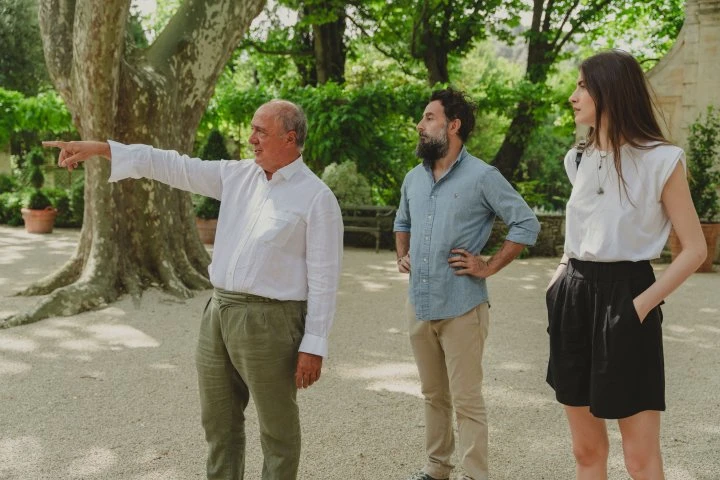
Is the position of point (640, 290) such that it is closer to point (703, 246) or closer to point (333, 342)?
point (703, 246)

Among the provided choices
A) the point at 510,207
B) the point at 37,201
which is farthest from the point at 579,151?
the point at 37,201

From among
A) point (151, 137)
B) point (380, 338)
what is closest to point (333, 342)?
point (380, 338)

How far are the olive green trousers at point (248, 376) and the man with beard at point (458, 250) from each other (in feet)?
2.30

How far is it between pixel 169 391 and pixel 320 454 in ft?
4.97

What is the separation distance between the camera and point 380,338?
678cm

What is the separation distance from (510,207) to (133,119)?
5654mm

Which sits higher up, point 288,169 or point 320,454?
point 288,169

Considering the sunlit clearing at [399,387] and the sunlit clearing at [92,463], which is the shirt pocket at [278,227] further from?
the sunlit clearing at [399,387]

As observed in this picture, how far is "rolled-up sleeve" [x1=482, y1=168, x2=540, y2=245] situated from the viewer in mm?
3295

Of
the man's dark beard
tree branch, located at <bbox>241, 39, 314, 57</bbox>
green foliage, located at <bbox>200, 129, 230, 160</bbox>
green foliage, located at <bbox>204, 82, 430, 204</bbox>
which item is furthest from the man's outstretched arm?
tree branch, located at <bbox>241, 39, 314, 57</bbox>

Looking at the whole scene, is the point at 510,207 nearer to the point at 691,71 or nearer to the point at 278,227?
the point at 278,227

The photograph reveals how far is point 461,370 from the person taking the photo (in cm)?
331

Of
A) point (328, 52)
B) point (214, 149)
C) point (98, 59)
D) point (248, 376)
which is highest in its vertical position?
point (328, 52)

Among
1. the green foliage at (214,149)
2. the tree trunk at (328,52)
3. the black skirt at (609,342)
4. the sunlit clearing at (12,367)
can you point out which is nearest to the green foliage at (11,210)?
the green foliage at (214,149)
